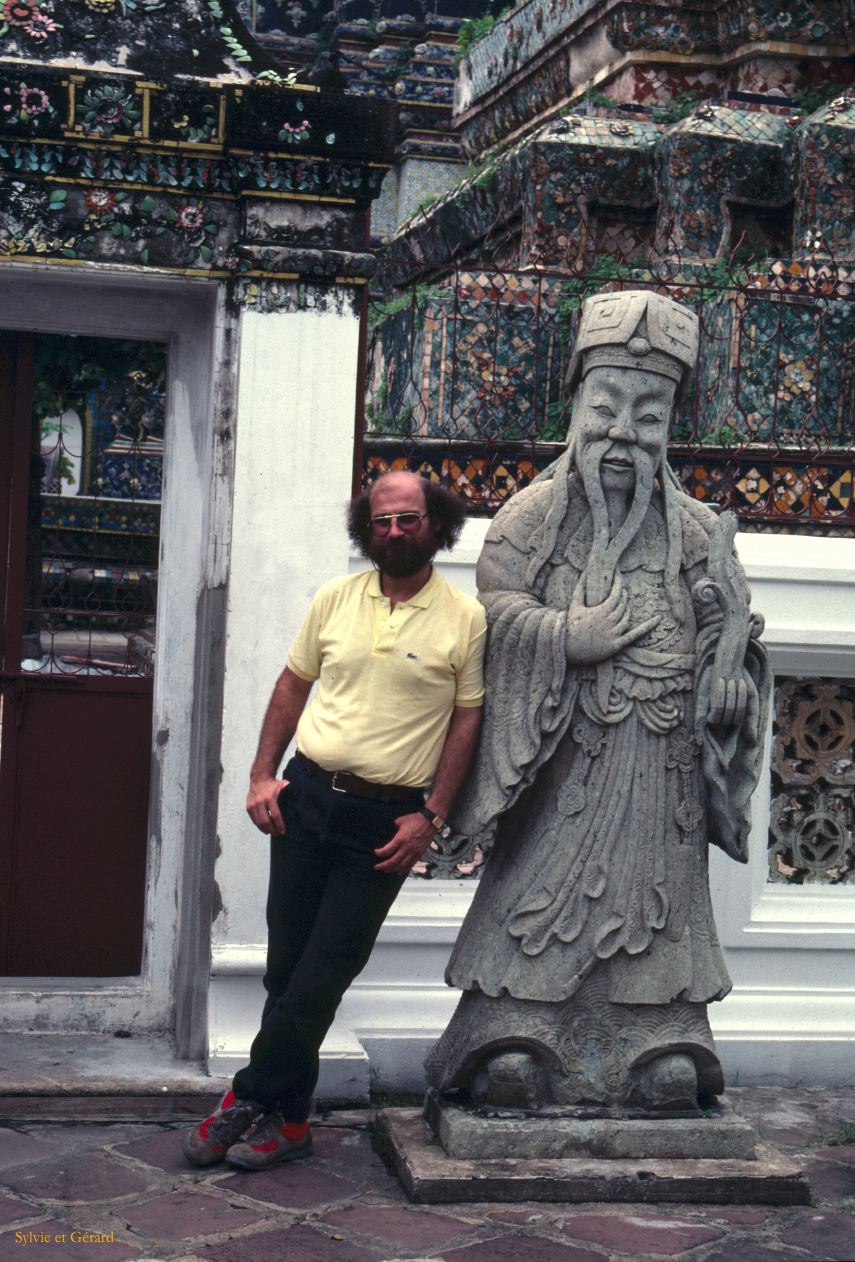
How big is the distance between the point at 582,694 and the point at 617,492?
21.5 inches

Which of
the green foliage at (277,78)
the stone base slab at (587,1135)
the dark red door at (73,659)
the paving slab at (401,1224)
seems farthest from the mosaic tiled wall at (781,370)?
the paving slab at (401,1224)

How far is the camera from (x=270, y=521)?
206 inches

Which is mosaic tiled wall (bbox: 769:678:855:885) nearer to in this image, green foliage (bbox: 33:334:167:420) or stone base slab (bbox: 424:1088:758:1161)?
stone base slab (bbox: 424:1088:758:1161)

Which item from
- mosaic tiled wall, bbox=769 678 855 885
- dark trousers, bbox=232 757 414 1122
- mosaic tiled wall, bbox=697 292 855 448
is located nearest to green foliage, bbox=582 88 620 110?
mosaic tiled wall, bbox=697 292 855 448

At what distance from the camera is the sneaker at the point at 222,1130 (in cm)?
441

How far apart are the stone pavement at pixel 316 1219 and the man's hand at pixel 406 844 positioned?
0.84 m

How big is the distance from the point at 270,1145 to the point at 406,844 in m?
0.89

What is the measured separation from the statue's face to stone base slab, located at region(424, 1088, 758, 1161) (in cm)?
164

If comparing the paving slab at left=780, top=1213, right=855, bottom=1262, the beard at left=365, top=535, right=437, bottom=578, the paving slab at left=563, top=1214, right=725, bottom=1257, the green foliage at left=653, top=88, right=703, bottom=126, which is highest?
the green foliage at left=653, top=88, right=703, bottom=126

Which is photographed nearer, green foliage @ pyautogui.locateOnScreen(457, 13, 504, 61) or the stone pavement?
the stone pavement

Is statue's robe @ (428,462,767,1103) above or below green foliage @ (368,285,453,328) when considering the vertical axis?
below

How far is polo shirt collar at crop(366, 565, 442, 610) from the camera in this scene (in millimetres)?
4391

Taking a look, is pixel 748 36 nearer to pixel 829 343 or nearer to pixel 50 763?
pixel 829 343

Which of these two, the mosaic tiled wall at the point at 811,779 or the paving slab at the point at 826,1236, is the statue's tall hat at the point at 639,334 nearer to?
the mosaic tiled wall at the point at 811,779
